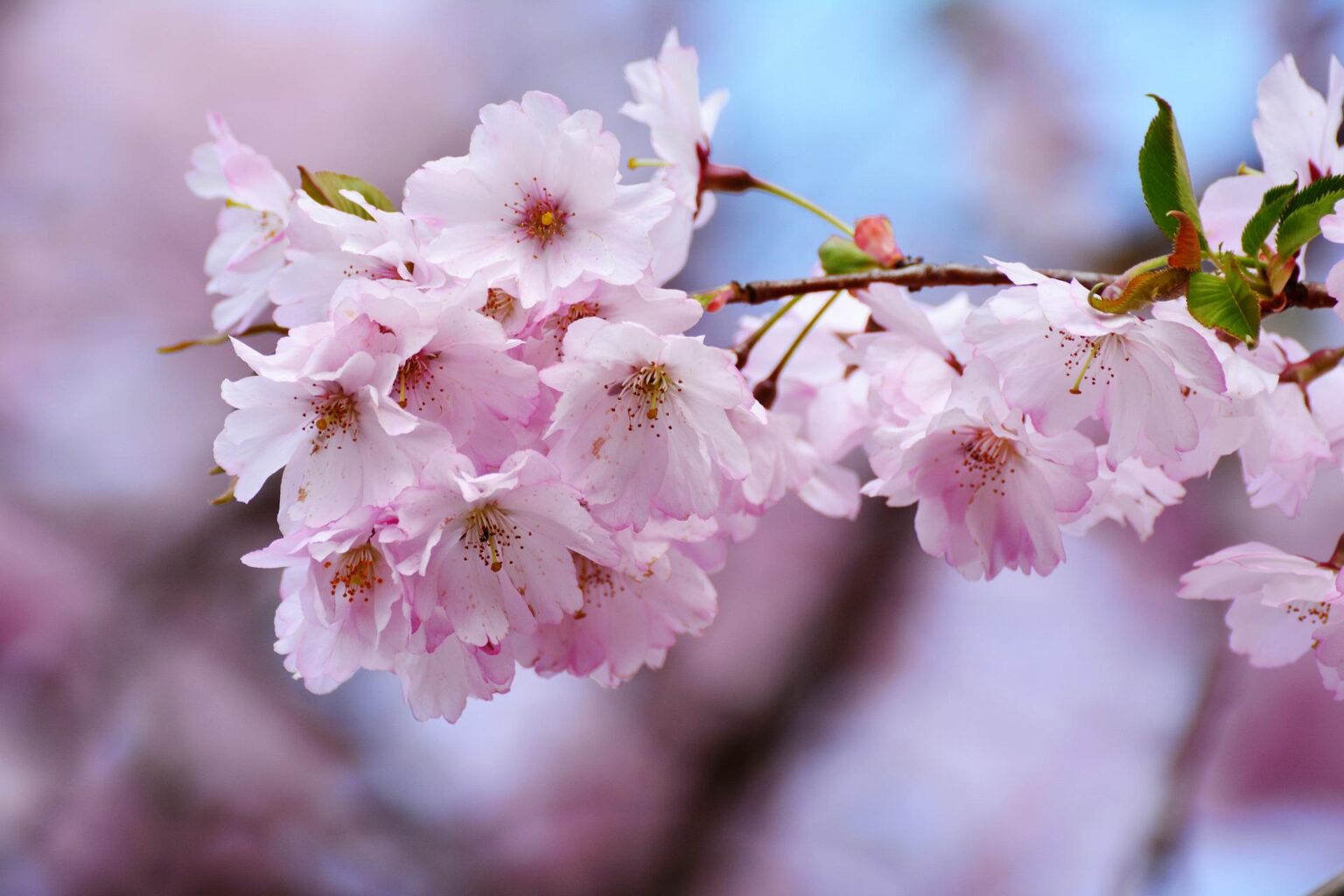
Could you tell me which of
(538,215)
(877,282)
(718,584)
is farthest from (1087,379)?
(718,584)

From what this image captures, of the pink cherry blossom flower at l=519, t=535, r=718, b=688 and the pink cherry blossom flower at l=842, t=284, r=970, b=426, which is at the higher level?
the pink cherry blossom flower at l=842, t=284, r=970, b=426

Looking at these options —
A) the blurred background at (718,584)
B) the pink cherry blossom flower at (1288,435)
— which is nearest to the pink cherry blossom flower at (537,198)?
the pink cherry blossom flower at (1288,435)

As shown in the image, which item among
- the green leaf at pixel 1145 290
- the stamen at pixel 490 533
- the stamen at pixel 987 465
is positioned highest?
the green leaf at pixel 1145 290

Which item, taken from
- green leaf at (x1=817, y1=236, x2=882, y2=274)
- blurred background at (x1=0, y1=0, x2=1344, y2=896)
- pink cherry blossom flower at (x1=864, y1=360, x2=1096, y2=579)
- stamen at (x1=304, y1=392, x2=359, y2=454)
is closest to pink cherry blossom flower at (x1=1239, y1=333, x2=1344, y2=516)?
pink cherry blossom flower at (x1=864, y1=360, x2=1096, y2=579)

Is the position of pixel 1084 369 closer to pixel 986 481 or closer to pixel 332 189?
pixel 986 481

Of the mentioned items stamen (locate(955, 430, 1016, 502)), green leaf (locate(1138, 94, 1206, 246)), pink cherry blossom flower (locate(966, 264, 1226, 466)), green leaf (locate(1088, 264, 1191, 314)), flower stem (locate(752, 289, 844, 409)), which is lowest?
flower stem (locate(752, 289, 844, 409))

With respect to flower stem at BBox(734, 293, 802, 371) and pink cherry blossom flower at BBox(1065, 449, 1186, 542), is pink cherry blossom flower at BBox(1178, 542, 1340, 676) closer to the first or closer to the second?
pink cherry blossom flower at BBox(1065, 449, 1186, 542)

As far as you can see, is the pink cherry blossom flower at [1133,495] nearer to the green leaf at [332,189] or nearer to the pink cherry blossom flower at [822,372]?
the pink cherry blossom flower at [822,372]
